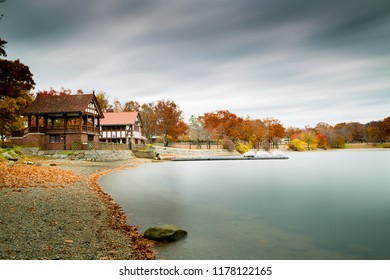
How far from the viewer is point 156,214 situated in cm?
836

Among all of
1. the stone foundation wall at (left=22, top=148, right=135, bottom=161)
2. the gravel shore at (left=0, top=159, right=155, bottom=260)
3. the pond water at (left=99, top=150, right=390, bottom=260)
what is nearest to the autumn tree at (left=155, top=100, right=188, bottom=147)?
the stone foundation wall at (left=22, top=148, right=135, bottom=161)

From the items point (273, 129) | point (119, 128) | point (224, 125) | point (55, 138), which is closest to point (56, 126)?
point (55, 138)

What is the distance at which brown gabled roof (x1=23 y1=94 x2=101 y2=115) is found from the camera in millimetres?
27938

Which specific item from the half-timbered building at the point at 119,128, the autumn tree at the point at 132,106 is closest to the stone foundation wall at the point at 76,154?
the half-timbered building at the point at 119,128

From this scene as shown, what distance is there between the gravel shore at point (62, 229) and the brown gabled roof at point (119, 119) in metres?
34.8

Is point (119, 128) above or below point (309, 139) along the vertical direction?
above

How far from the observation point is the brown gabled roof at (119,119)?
42.8m

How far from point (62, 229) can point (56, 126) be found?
25.7 m

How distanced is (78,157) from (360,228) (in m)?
23.7

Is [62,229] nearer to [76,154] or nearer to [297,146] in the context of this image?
[76,154]

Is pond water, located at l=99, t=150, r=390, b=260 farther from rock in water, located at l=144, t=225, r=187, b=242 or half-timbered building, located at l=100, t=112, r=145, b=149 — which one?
half-timbered building, located at l=100, t=112, r=145, b=149

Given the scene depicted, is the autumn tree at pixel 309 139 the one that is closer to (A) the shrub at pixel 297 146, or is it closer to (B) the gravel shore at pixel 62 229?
(A) the shrub at pixel 297 146

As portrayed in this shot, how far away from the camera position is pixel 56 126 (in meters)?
28.1

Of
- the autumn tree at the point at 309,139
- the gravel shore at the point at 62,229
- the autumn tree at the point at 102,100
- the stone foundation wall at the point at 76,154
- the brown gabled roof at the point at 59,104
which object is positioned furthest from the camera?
the autumn tree at the point at 309,139
